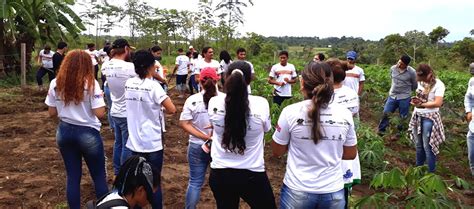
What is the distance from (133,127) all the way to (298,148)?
5.03 feet

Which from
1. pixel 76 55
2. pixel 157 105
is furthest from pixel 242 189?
pixel 76 55

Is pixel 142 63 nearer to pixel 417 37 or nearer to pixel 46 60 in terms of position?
pixel 46 60

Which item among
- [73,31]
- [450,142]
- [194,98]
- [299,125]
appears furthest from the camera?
[73,31]

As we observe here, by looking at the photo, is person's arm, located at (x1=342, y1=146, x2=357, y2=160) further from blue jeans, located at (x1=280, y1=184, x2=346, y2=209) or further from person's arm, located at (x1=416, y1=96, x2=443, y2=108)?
person's arm, located at (x1=416, y1=96, x2=443, y2=108)

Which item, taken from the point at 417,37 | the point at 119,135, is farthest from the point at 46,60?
the point at 417,37

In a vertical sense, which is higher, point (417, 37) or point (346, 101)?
point (417, 37)

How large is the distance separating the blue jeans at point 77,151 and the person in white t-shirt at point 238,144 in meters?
1.18

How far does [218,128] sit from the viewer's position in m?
2.69

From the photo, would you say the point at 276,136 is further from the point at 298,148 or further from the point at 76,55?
the point at 76,55

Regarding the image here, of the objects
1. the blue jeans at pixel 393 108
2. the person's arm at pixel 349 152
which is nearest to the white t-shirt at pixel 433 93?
the blue jeans at pixel 393 108

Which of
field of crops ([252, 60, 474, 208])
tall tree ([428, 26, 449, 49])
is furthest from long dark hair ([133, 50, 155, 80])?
tall tree ([428, 26, 449, 49])

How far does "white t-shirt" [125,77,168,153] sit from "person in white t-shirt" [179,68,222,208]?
26cm

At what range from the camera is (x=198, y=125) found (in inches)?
128

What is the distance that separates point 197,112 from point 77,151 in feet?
3.42
